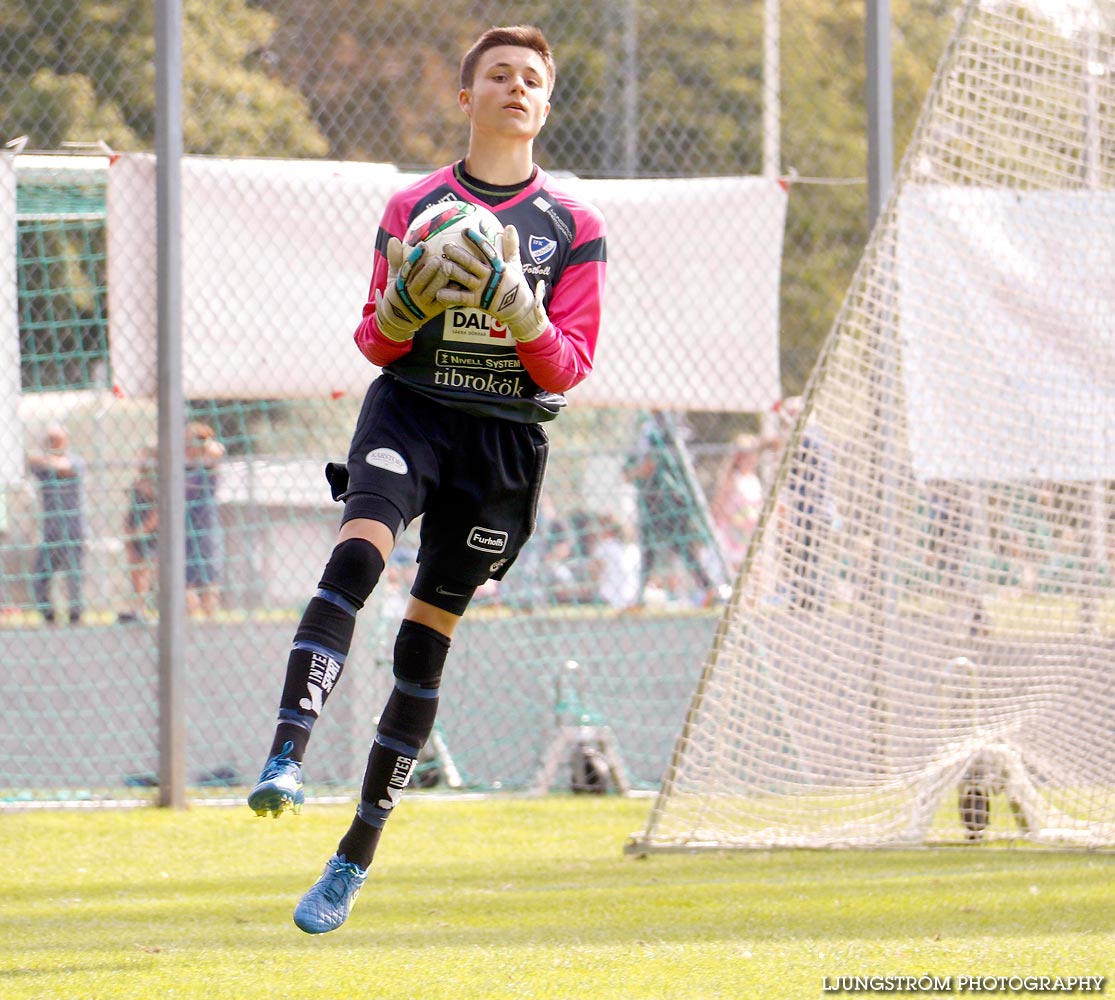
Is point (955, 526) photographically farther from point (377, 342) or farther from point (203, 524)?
point (203, 524)

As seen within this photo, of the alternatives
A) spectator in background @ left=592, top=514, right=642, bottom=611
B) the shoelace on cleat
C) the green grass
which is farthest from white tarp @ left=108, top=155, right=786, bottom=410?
the shoelace on cleat

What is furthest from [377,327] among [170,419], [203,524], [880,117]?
[203,524]

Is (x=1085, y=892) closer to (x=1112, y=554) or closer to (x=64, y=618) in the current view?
(x=1112, y=554)

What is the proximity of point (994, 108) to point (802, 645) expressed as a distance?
81.6 inches

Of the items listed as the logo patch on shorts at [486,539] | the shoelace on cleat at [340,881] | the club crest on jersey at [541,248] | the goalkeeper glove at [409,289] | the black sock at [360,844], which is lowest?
the shoelace on cleat at [340,881]

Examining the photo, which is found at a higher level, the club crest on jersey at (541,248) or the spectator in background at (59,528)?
the club crest on jersey at (541,248)

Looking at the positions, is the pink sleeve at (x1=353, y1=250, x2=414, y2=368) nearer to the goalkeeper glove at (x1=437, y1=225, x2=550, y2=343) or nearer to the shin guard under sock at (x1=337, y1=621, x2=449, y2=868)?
the goalkeeper glove at (x1=437, y1=225, x2=550, y2=343)

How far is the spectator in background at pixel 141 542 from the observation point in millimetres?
7836

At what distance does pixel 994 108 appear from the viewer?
5.79 m

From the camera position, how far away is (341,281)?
718 cm

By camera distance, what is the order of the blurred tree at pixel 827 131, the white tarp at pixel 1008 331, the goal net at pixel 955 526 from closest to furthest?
the goal net at pixel 955 526, the white tarp at pixel 1008 331, the blurred tree at pixel 827 131

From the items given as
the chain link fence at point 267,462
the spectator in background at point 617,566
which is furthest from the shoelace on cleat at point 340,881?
the spectator in background at point 617,566

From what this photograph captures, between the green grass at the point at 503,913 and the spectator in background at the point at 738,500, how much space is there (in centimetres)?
489

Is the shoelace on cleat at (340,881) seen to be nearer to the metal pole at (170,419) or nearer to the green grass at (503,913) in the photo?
the green grass at (503,913)
